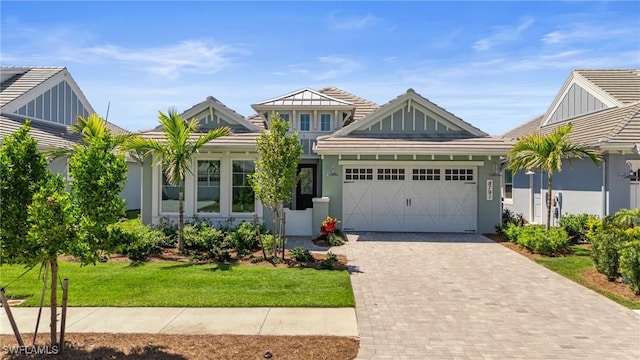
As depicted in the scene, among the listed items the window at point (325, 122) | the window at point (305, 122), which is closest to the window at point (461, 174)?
the window at point (325, 122)

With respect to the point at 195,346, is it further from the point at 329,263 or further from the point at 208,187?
the point at 208,187

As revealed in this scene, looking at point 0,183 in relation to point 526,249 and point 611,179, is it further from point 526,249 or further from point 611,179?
point 611,179

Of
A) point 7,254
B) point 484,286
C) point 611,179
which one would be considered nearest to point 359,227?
point 484,286

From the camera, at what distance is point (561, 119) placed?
2112 centimetres

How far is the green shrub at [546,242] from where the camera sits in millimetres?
11953

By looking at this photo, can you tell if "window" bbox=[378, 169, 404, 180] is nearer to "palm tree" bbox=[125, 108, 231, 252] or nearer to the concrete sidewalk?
"palm tree" bbox=[125, 108, 231, 252]

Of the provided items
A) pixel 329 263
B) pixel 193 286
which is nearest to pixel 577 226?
pixel 329 263

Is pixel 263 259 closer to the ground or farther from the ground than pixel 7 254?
closer to the ground

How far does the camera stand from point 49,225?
4.65 metres

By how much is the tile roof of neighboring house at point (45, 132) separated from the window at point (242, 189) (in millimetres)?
7197

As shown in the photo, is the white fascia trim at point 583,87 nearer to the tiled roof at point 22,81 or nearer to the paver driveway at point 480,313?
the paver driveway at point 480,313

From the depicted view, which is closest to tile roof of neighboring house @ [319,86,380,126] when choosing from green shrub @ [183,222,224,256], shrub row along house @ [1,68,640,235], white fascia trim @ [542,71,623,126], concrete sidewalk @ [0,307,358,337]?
shrub row along house @ [1,68,640,235]

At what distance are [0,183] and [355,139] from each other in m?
12.5

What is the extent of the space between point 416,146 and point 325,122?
4.92 metres
